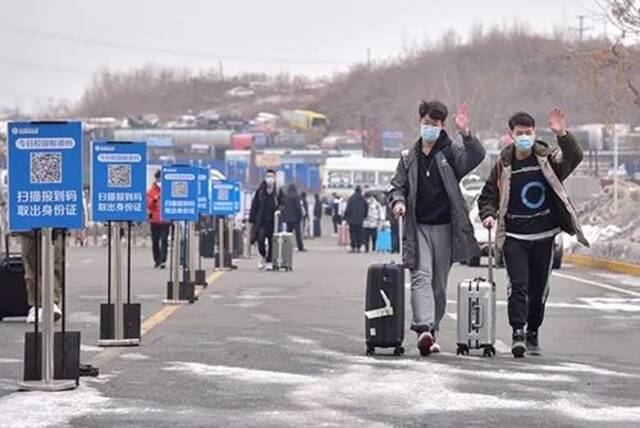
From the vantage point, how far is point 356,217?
44.1 metres

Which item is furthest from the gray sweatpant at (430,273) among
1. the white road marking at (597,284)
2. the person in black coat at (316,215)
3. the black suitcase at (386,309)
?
the person in black coat at (316,215)

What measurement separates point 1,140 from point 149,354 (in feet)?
10.1

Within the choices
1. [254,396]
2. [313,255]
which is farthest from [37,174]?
[313,255]

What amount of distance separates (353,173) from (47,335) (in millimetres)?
72385

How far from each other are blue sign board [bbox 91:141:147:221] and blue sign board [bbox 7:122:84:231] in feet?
12.3

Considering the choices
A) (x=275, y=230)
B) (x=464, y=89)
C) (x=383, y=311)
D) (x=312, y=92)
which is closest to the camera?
(x=383, y=311)

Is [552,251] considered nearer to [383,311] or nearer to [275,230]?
[383,311]

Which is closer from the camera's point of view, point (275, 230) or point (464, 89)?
point (275, 230)

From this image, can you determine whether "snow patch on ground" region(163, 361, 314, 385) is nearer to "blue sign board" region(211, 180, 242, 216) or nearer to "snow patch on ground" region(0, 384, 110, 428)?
"snow patch on ground" region(0, 384, 110, 428)

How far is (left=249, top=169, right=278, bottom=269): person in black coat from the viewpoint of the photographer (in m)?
29.3

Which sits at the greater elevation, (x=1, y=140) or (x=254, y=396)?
(x=1, y=140)

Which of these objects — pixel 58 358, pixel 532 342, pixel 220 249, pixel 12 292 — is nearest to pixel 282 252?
pixel 220 249

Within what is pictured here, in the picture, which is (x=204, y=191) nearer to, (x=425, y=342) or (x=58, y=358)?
(x=425, y=342)

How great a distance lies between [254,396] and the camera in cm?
1075
